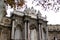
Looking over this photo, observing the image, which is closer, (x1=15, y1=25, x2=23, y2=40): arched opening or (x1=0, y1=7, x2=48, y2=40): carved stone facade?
(x1=0, y1=7, x2=48, y2=40): carved stone facade

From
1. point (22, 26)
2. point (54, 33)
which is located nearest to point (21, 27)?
point (22, 26)

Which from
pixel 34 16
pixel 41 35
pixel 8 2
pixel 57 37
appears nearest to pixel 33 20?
pixel 34 16

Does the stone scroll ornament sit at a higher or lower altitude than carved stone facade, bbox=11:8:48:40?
higher

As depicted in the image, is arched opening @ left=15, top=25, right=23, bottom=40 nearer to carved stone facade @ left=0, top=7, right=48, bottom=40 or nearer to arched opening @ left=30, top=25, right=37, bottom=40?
carved stone facade @ left=0, top=7, right=48, bottom=40

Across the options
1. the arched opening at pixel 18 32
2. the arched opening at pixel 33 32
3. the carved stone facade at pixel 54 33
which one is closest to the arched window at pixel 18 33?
the arched opening at pixel 18 32

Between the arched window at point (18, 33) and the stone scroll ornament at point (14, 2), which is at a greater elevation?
the stone scroll ornament at point (14, 2)

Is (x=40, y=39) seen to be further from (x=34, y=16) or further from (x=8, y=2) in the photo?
(x=8, y=2)

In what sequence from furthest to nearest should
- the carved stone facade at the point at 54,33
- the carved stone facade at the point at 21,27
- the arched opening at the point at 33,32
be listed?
the carved stone facade at the point at 54,33
the arched opening at the point at 33,32
the carved stone facade at the point at 21,27

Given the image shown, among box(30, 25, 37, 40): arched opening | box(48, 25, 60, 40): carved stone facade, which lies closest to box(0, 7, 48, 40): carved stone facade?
box(30, 25, 37, 40): arched opening

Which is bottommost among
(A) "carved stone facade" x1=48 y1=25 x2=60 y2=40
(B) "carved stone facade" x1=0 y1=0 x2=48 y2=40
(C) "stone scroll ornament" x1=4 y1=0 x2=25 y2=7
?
(A) "carved stone facade" x1=48 y1=25 x2=60 y2=40

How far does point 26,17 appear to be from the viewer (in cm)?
2061

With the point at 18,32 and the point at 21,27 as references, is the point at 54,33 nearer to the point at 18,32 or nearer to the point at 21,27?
the point at 21,27

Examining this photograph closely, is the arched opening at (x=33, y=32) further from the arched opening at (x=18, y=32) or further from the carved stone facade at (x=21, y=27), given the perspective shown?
the arched opening at (x=18, y=32)

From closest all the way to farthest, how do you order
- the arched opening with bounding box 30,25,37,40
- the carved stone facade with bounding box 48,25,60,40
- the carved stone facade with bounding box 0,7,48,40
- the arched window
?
the carved stone facade with bounding box 0,7,48,40 < the arched window < the arched opening with bounding box 30,25,37,40 < the carved stone facade with bounding box 48,25,60,40
